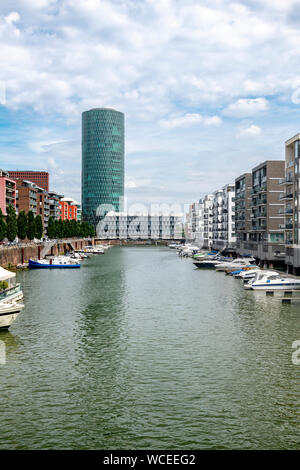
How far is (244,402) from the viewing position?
90.1 ft

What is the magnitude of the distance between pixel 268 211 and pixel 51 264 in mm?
58399

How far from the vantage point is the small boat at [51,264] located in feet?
395

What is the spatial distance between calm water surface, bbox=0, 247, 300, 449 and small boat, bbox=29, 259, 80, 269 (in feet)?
202

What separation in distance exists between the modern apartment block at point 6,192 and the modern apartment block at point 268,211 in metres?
87.7

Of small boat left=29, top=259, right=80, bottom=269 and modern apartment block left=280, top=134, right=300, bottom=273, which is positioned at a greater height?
modern apartment block left=280, top=134, right=300, bottom=273

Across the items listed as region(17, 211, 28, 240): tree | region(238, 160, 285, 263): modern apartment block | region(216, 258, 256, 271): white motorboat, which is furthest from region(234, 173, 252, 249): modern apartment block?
region(17, 211, 28, 240): tree

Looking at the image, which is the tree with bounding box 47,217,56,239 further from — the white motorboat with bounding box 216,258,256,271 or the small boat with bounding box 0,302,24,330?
the small boat with bounding box 0,302,24,330

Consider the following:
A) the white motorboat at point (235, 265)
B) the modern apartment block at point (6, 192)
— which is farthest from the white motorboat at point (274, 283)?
the modern apartment block at point (6, 192)

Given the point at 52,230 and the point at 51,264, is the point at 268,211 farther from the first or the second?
the point at 52,230

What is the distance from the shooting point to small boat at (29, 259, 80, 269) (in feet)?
395

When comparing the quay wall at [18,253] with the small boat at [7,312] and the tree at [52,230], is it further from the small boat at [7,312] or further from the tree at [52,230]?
the small boat at [7,312]

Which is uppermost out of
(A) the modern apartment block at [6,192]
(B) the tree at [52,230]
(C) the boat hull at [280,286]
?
(A) the modern apartment block at [6,192]

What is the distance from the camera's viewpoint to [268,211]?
124m
